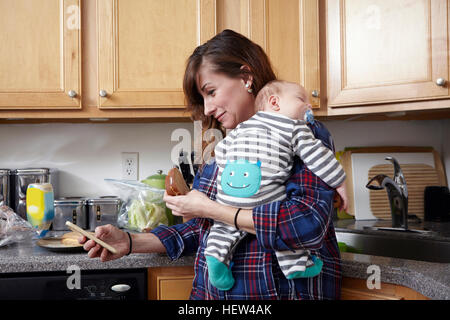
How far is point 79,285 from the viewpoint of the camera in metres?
1.20

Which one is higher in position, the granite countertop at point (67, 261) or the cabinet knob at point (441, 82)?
the cabinet knob at point (441, 82)

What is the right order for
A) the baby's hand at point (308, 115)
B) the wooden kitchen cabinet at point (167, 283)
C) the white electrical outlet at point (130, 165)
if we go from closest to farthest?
the baby's hand at point (308, 115) → the wooden kitchen cabinet at point (167, 283) → the white electrical outlet at point (130, 165)

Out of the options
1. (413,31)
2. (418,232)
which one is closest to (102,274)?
(418,232)

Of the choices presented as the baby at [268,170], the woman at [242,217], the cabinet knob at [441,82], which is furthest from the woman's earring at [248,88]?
the cabinet knob at [441,82]

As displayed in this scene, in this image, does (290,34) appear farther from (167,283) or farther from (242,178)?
(167,283)

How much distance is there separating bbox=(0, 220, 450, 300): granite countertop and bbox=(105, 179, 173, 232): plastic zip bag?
0.21 m

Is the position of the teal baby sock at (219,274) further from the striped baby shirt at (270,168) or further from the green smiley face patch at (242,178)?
the green smiley face patch at (242,178)

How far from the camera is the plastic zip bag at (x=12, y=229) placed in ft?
4.45

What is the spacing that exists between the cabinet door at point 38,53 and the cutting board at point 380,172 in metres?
1.23

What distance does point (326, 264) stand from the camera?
101 centimetres

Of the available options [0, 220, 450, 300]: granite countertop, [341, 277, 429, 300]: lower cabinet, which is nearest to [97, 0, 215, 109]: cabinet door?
[0, 220, 450, 300]: granite countertop

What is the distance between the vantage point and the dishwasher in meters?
1.18

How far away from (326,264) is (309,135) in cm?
33
